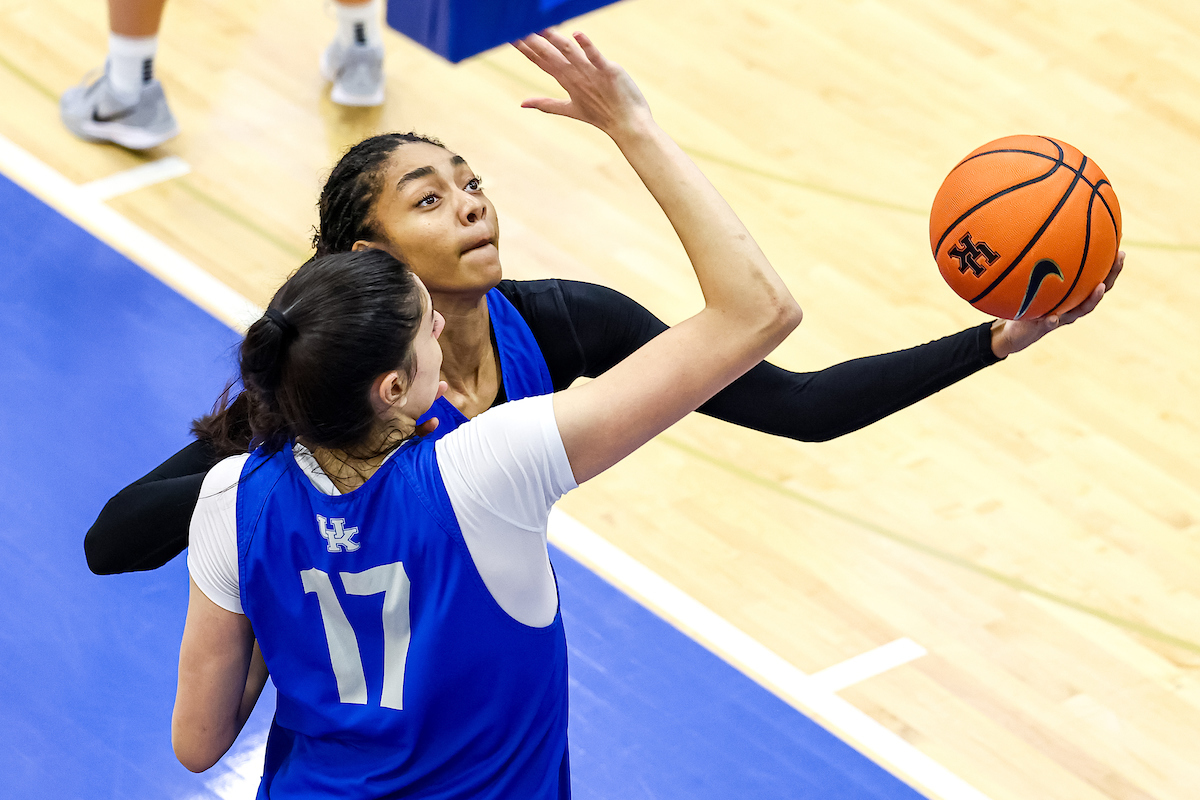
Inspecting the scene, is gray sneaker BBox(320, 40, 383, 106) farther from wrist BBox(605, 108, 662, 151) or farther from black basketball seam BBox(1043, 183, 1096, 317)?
wrist BBox(605, 108, 662, 151)

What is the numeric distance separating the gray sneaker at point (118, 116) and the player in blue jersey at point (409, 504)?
3773 mm

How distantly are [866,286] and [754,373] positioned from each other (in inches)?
102

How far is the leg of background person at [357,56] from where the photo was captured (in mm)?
5816

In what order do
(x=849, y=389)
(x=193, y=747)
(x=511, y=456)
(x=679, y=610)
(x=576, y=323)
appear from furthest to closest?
(x=679, y=610)
(x=576, y=323)
(x=849, y=389)
(x=193, y=747)
(x=511, y=456)

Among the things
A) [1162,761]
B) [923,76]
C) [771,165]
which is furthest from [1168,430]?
[923,76]

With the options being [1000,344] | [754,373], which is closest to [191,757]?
[754,373]

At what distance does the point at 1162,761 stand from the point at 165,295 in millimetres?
3304

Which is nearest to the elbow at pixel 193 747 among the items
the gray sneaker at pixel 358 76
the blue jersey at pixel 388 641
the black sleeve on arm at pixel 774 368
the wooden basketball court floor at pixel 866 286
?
the blue jersey at pixel 388 641

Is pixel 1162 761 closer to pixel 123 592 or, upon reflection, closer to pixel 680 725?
pixel 680 725

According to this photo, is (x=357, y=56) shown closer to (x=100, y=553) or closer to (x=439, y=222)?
(x=439, y=222)

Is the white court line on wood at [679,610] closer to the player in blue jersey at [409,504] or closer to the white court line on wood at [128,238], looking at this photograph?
the white court line on wood at [128,238]

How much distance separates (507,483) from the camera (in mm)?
1831

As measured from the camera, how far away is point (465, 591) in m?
1.91

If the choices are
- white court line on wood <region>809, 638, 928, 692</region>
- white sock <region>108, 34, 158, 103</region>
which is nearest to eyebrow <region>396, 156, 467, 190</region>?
white court line on wood <region>809, 638, 928, 692</region>
